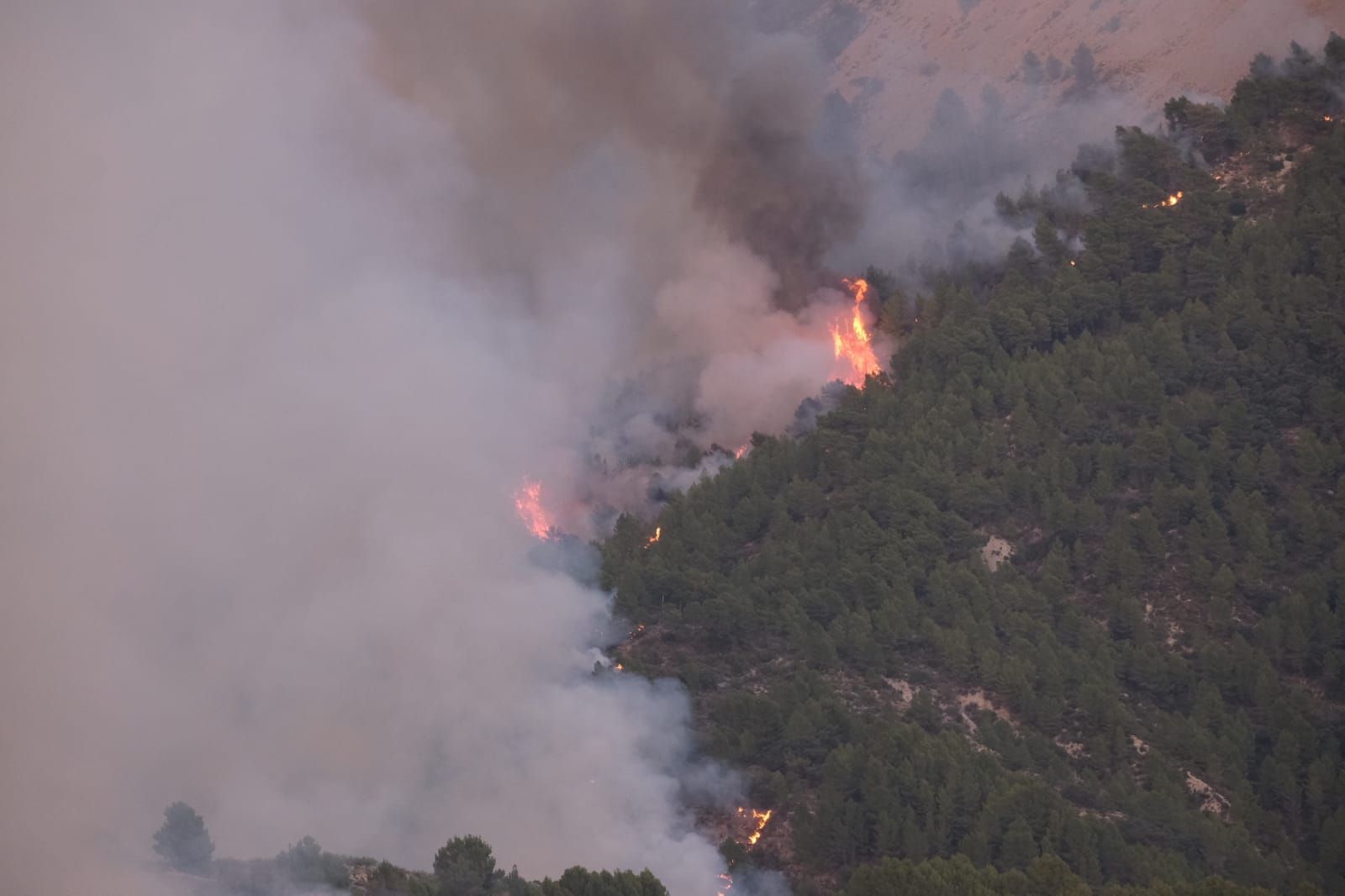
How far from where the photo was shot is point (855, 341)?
71062mm

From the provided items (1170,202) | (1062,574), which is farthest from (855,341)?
(1062,574)

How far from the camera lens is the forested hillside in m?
50.7

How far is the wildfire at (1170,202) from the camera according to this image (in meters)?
65.4

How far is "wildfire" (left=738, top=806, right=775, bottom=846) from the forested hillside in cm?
24

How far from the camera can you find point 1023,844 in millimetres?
47938

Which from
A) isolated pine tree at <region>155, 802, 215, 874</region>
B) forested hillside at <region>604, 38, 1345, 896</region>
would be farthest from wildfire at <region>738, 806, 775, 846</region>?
isolated pine tree at <region>155, 802, 215, 874</region>

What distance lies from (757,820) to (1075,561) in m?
Answer: 11.8

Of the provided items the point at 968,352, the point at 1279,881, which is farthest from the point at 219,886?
the point at 968,352

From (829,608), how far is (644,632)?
5.63 m

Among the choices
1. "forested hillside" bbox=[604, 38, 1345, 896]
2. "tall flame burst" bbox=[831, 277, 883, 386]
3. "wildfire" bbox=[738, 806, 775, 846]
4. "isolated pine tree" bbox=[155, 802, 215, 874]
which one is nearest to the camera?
"isolated pine tree" bbox=[155, 802, 215, 874]

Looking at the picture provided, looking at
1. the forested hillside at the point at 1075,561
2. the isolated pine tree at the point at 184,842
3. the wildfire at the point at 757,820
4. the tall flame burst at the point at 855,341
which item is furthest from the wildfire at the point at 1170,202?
the isolated pine tree at the point at 184,842

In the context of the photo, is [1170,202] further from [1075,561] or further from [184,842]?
[184,842]

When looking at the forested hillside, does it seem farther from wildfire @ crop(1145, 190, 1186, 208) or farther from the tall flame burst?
the tall flame burst

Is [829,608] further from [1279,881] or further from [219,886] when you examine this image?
[219,886]
